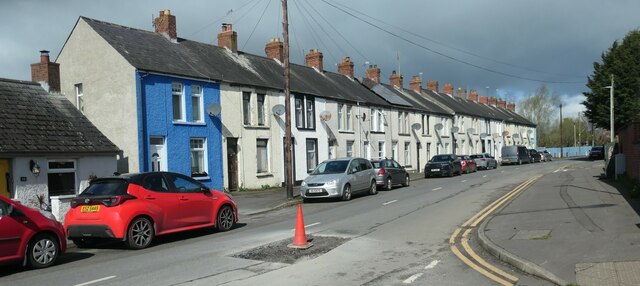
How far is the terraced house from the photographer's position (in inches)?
866

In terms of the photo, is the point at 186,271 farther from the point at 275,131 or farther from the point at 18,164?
the point at 275,131

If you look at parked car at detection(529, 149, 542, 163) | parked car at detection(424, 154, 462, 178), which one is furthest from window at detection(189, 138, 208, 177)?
parked car at detection(529, 149, 542, 163)

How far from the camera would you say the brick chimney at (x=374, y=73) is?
47.2 metres

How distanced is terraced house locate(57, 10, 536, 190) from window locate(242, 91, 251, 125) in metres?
0.05

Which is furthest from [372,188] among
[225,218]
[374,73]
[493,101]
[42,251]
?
[493,101]

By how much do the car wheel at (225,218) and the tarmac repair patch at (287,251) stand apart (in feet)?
8.24

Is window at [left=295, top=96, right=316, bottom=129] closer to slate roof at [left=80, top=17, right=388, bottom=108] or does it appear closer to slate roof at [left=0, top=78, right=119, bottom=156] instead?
slate roof at [left=80, top=17, right=388, bottom=108]

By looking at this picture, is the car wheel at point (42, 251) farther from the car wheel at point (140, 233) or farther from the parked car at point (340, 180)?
the parked car at point (340, 180)

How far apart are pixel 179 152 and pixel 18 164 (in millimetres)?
7175

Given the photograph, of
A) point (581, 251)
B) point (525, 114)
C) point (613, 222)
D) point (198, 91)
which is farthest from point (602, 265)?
point (525, 114)

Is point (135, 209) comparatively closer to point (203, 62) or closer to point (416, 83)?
point (203, 62)

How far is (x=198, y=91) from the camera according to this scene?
2439cm

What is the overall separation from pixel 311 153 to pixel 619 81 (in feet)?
116

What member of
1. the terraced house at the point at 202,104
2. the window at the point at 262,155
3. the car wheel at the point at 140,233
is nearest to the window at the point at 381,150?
the terraced house at the point at 202,104
